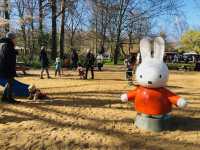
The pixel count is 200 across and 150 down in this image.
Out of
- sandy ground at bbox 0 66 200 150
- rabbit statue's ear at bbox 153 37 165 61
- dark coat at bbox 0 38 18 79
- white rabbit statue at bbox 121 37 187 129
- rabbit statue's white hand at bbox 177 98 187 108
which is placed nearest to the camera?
sandy ground at bbox 0 66 200 150

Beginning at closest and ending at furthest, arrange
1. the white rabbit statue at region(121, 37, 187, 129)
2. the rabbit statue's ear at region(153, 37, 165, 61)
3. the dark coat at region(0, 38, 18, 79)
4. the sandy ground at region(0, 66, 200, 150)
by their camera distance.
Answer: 1. the sandy ground at region(0, 66, 200, 150)
2. the white rabbit statue at region(121, 37, 187, 129)
3. the rabbit statue's ear at region(153, 37, 165, 61)
4. the dark coat at region(0, 38, 18, 79)

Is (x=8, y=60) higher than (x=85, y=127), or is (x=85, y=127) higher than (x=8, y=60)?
(x=8, y=60)

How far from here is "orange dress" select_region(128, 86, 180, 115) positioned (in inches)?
351

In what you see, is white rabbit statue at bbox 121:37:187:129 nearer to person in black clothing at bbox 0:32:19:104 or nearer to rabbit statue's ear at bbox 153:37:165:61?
rabbit statue's ear at bbox 153:37:165:61

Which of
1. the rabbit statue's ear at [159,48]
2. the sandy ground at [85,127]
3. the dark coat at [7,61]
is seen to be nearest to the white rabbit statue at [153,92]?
the rabbit statue's ear at [159,48]

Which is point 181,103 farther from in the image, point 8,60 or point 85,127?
point 8,60

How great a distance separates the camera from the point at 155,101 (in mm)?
8906

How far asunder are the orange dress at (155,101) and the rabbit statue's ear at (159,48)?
0.74 meters

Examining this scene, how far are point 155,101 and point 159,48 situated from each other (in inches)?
46.5

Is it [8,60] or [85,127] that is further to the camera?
[8,60]

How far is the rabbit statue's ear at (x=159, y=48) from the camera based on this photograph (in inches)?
366

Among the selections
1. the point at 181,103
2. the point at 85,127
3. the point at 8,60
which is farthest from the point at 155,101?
the point at 8,60

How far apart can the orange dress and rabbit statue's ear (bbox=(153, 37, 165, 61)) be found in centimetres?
74

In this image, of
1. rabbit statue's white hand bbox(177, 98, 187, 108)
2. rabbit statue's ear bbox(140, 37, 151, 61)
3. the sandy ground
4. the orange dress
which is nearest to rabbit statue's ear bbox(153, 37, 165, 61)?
rabbit statue's ear bbox(140, 37, 151, 61)
